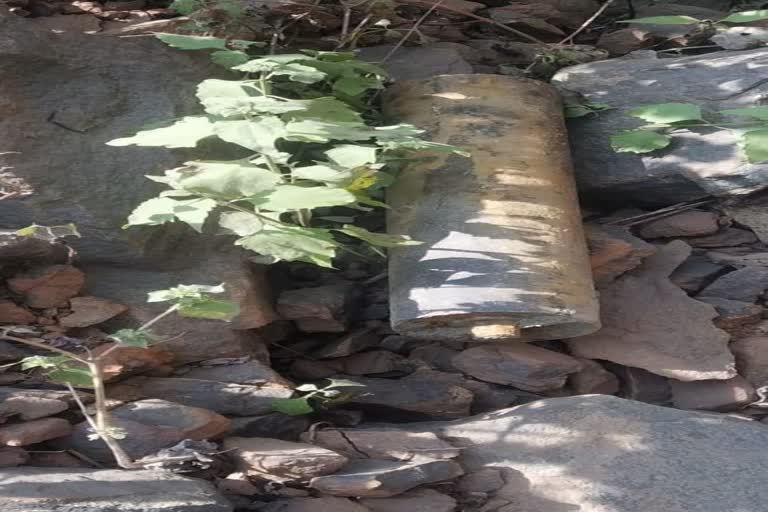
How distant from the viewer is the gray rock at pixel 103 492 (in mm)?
1690

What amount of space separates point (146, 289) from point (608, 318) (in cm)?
118

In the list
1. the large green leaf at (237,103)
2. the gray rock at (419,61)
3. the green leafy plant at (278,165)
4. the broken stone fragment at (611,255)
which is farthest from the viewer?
the gray rock at (419,61)

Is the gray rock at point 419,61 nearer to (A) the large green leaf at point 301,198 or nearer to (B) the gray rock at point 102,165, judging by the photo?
(B) the gray rock at point 102,165

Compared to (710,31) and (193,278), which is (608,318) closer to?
(193,278)

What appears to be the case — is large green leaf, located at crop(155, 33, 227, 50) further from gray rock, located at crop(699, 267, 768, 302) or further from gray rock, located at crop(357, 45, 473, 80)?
gray rock, located at crop(699, 267, 768, 302)

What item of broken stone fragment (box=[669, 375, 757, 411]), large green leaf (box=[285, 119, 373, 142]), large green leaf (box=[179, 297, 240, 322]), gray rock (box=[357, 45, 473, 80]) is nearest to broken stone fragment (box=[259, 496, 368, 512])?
large green leaf (box=[179, 297, 240, 322])

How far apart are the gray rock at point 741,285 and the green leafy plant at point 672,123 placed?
1.16 feet

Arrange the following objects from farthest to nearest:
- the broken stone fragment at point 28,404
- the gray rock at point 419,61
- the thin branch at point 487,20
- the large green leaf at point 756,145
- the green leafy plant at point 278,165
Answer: the thin branch at point 487,20 → the gray rock at point 419,61 → the large green leaf at point 756,145 → the green leafy plant at point 278,165 → the broken stone fragment at point 28,404

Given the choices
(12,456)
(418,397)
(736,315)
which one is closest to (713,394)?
(736,315)

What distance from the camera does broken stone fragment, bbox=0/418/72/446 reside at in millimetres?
1967

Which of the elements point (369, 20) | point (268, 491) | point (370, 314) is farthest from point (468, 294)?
point (369, 20)

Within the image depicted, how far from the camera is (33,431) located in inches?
78.2

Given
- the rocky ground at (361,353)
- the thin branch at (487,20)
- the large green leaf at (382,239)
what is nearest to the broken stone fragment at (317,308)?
the rocky ground at (361,353)

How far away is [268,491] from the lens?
1960mm
